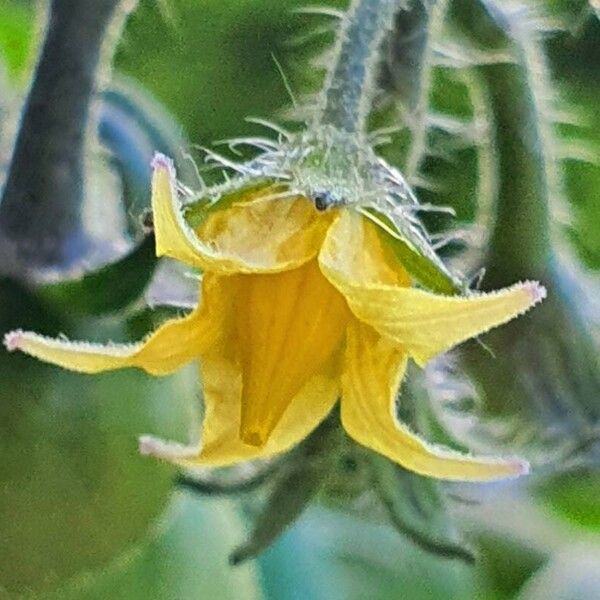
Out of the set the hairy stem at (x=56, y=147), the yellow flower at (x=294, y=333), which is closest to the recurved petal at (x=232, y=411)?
the yellow flower at (x=294, y=333)

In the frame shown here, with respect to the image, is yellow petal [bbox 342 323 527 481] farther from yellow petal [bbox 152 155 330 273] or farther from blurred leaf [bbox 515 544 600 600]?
blurred leaf [bbox 515 544 600 600]

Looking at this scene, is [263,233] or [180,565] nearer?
[263,233]

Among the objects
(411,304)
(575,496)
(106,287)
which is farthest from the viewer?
(575,496)

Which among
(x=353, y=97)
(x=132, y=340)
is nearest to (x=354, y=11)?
(x=353, y=97)

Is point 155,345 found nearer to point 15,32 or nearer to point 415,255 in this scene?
point 415,255

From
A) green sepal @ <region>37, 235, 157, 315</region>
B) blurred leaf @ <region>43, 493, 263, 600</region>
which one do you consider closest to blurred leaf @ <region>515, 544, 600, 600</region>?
blurred leaf @ <region>43, 493, 263, 600</region>

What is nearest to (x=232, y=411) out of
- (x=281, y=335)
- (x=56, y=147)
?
(x=281, y=335)
